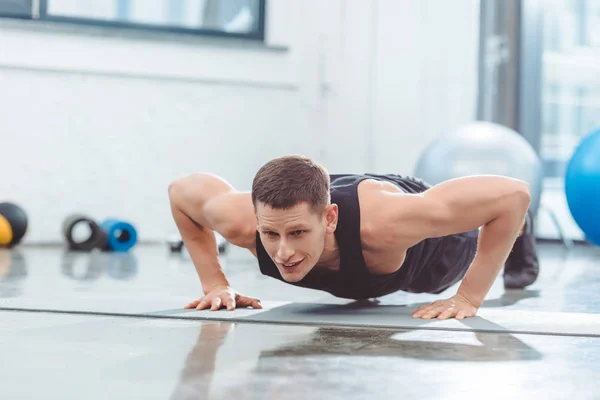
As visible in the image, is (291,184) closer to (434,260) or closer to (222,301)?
(222,301)

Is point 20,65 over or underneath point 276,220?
over

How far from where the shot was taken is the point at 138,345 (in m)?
1.67

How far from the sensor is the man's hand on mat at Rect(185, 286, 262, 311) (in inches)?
85.7

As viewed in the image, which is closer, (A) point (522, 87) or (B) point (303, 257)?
(B) point (303, 257)

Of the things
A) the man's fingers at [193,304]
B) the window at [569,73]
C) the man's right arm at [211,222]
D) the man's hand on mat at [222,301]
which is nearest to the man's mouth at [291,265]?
the man's right arm at [211,222]

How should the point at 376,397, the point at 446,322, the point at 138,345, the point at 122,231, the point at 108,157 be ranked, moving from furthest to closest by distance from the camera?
the point at 108,157 → the point at 122,231 → the point at 446,322 → the point at 138,345 → the point at 376,397

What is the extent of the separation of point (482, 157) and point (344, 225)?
2495 mm

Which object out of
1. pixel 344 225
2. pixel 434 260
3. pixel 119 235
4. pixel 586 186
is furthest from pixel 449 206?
pixel 119 235

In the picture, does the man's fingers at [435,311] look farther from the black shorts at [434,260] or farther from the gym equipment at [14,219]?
the gym equipment at [14,219]

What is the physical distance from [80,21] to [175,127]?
34.4 inches

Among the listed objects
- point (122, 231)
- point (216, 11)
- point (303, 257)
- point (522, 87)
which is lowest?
point (122, 231)

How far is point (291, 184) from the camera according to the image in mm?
1811

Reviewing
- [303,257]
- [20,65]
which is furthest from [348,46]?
[303,257]

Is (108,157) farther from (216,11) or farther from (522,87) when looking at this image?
(522,87)
